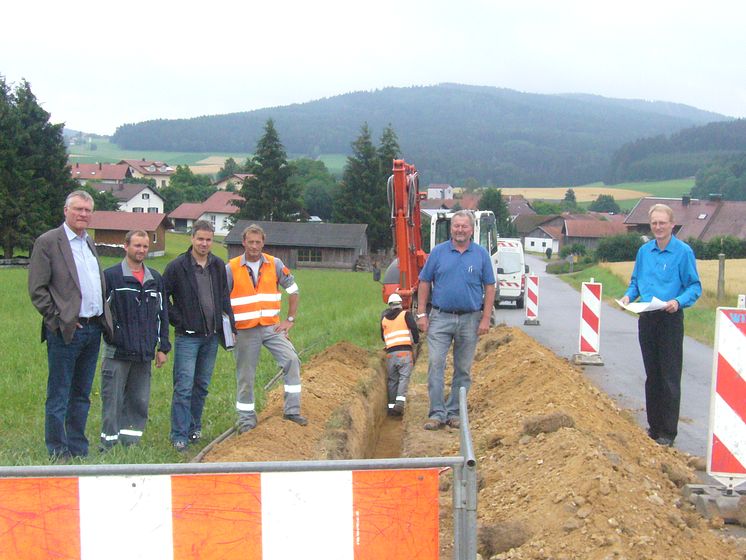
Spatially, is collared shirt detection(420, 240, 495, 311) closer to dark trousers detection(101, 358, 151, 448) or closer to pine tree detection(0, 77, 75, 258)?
dark trousers detection(101, 358, 151, 448)

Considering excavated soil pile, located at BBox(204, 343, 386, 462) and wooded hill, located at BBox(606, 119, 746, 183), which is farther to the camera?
wooded hill, located at BBox(606, 119, 746, 183)

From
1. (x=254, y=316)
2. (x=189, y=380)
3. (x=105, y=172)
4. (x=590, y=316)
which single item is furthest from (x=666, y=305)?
(x=105, y=172)

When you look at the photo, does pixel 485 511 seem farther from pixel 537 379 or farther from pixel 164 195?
pixel 164 195

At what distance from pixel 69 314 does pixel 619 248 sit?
7044cm

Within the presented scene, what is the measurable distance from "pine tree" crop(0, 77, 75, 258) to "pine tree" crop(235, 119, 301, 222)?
17607 mm

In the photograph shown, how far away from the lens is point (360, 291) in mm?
36750

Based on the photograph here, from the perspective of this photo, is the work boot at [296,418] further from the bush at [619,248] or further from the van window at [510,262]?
the bush at [619,248]

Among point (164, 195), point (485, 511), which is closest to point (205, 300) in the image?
point (485, 511)

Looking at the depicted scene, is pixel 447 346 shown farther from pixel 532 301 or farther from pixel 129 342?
pixel 532 301

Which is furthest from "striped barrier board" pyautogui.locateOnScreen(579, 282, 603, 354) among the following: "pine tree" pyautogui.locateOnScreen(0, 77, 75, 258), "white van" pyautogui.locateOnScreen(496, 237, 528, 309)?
"pine tree" pyautogui.locateOnScreen(0, 77, 75, 258)

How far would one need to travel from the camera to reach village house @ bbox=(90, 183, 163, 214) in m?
112

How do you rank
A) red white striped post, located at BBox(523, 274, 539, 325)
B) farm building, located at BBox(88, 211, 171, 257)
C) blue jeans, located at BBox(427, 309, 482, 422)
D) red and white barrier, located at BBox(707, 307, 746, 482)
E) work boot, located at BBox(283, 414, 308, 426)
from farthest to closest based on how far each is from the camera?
farm building, located at BBox(88, 211, 171, 257) → red white striped post, located at BBox(523, 274, 539, 325) → work boot, located at BBox(283, 414, 308, 426) → blue jeans, located at BBox(427, 309, 482, 422) → red and white barrier, located at BBox(707, 307, 746, 482)

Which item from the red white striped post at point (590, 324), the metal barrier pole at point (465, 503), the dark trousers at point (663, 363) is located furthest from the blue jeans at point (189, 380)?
the red white striped post at point (590, 324)

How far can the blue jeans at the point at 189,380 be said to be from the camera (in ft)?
25.9
